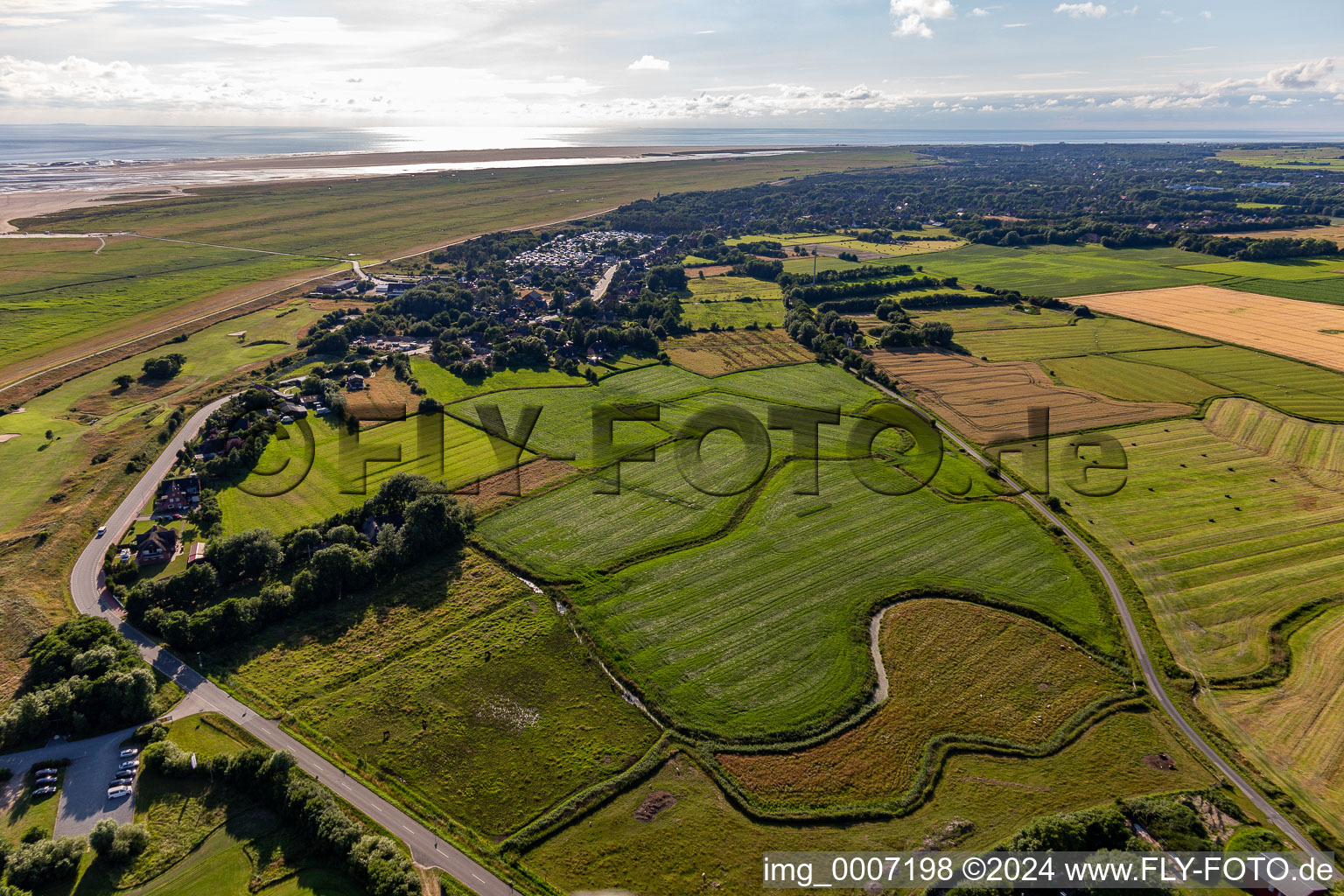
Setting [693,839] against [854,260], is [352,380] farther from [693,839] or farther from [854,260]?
[854,260]

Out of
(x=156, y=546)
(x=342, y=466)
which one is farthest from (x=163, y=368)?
(x=156, y=546)

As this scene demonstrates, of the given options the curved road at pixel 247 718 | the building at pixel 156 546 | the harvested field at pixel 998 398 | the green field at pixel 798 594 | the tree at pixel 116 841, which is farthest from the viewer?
the harvested field at pixel 998 398

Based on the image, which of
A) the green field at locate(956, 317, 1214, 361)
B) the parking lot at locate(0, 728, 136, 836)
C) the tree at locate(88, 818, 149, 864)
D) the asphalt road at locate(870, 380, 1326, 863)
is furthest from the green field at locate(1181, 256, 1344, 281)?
the parking lot at locate(0, 728, 136, 836)

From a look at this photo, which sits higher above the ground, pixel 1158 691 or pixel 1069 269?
pixel 1069 269

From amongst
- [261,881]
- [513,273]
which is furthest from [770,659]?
[513,273]

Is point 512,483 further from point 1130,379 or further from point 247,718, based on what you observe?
point 1130,379

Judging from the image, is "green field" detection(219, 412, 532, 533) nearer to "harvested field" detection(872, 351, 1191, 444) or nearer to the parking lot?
the parking lot

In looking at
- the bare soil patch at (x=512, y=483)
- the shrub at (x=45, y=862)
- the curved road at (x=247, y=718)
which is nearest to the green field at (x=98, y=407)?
the curved road at (x=247, y=718)

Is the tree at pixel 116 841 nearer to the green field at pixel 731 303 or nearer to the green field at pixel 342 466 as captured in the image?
the green field at pixel 342 466
